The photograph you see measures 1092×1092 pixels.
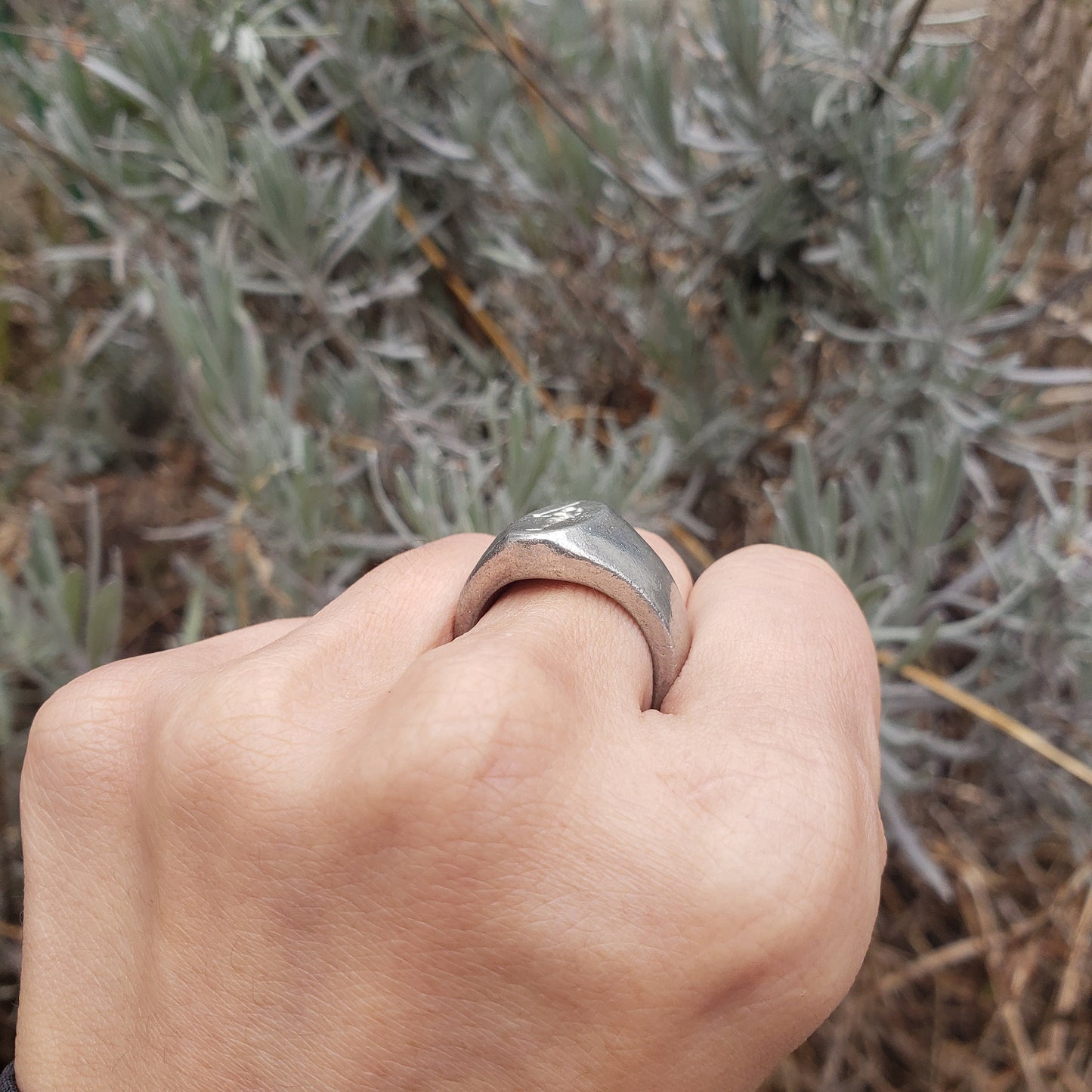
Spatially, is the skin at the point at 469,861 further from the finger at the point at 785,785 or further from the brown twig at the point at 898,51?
the brown twig at the point at 898,51

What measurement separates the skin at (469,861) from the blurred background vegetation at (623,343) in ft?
1.17

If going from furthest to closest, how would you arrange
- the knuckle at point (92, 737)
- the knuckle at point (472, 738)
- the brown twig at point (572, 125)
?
the brown twig at point (572, 125) → the knuckle at point (92, 737) → the knuckle at point (472, 738)

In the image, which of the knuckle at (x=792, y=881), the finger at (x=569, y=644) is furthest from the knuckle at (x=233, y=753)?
the knuckle at (x=792, y=881)

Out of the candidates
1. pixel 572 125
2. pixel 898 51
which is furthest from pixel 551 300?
pixel 898 51

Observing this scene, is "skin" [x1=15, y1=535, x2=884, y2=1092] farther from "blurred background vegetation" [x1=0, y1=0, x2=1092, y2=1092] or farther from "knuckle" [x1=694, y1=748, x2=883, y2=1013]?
"blurred background vegetation" [x1=0, y1=0, x2=1092, y2=1092]

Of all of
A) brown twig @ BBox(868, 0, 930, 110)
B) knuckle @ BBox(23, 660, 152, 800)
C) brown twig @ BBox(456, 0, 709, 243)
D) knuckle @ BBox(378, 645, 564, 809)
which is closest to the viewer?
knuckle @ BBox(378, 645, 564, 809)

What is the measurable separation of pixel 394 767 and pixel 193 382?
2.10ft

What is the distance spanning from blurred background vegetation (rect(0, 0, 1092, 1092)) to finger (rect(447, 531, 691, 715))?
343mm

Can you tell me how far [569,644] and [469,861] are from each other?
0.12m

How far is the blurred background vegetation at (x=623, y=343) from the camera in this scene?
944 millimetres

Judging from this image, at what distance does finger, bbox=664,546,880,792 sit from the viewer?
18.6 inches

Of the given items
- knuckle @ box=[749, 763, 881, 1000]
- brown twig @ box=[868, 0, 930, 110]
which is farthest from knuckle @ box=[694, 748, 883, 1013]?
brown twig @ box=[868, 0, 930, 110]

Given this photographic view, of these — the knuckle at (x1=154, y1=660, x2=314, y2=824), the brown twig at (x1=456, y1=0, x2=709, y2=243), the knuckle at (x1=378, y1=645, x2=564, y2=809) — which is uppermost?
the brown twig at (x1=456, y1=0, x2=709, y2=243)

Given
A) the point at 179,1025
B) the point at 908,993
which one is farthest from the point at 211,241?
the point at 908,993
